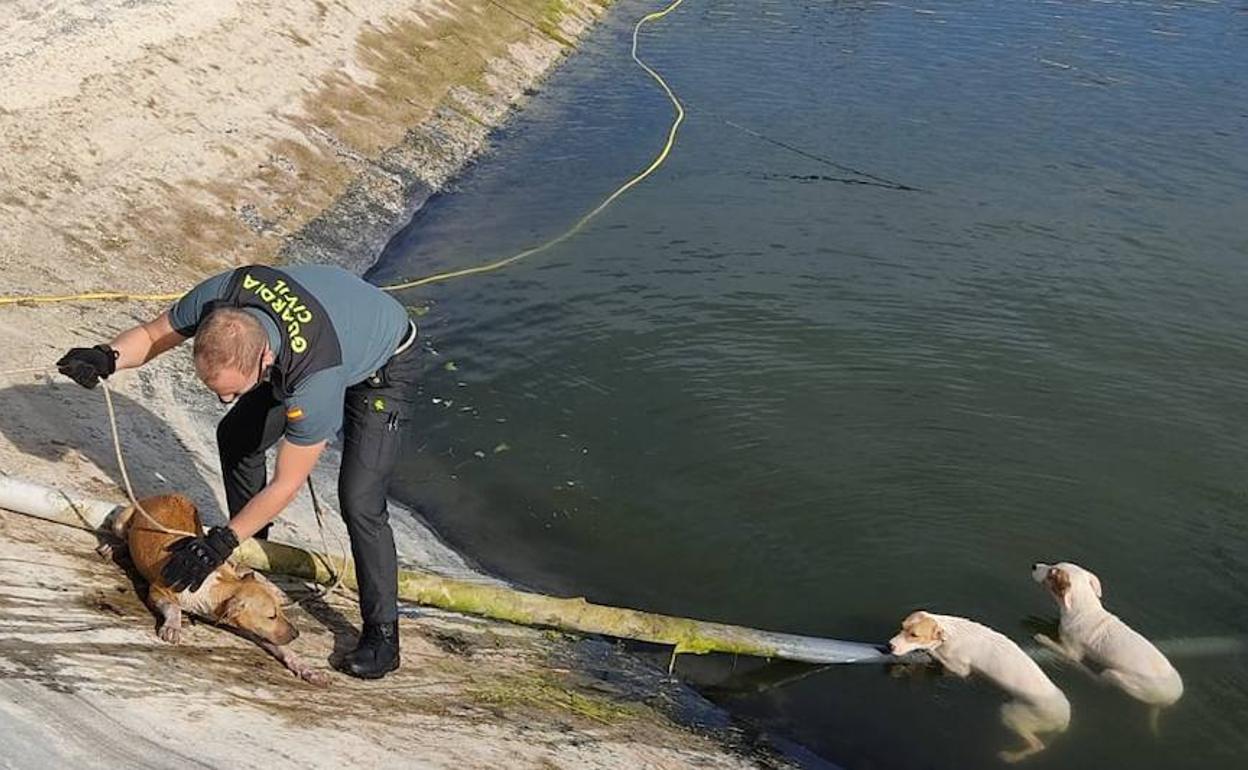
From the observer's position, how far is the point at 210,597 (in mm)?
7242

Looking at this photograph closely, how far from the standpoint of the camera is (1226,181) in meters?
20.2

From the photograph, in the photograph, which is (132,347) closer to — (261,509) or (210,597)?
(261,509)

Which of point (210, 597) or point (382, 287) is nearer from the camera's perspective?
point (210, 597)

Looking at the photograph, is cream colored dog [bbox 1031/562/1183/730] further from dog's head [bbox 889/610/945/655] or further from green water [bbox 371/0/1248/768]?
dog's head [bbox 889/610/945/655]

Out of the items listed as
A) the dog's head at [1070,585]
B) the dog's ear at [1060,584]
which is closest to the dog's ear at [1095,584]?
the dog's head at [1070,585]

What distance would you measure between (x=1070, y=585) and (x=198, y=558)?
654 cm

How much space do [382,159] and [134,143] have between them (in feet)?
15.5

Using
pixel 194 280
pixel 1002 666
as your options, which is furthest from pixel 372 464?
pixel 194 280

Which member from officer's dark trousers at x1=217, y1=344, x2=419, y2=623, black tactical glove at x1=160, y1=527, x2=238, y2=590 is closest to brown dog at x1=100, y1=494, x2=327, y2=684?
officer's dark trousers at x1=217, y1=344, x2=419, y2=623

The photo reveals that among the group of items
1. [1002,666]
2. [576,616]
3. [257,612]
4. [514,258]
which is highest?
[257,612]

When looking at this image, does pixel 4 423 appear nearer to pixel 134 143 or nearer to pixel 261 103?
pixel 134 143

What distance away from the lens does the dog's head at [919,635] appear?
912 cm

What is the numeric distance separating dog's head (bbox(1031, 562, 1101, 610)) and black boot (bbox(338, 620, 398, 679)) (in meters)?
5.23

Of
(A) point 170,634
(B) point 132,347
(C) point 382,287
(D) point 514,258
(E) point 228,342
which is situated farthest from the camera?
(D) point 514,258
